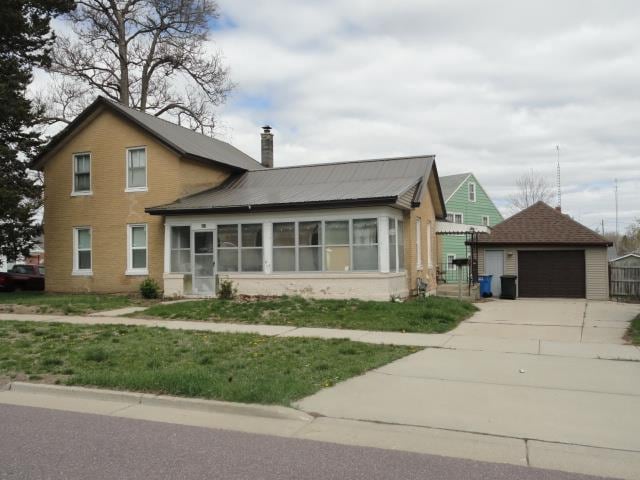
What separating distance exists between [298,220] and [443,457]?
1301 cm

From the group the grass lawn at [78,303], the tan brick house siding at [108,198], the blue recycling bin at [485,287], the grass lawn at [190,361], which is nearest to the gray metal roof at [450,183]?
the blue recycling bin at [485,287]

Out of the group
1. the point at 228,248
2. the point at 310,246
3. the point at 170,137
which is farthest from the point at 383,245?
the point at 170,137

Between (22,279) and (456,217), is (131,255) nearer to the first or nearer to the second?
(22,279)

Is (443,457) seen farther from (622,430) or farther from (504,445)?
(622,430)

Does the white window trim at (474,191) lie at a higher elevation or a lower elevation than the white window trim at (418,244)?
higher

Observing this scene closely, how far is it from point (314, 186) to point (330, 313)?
270 inches

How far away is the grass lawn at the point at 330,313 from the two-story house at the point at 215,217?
1.62 meters

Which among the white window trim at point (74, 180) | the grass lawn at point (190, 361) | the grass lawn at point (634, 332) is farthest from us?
the white window trim at point (74, 180)

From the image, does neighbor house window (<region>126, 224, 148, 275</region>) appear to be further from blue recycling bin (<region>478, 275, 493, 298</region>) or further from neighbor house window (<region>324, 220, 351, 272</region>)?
blue recycling bin (<region>478, 275, 493, 298</region>)

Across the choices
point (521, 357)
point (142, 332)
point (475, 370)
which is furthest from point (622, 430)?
point (142, 332)

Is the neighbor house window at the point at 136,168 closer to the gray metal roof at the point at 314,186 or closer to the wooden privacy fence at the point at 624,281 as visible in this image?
the gray metal roof at the point at 314,186

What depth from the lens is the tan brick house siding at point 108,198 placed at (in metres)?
20.8

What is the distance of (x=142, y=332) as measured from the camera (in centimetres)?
1169

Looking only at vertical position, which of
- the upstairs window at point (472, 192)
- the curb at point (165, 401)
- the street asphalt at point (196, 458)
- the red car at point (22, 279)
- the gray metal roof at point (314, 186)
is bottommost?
the street asphalt at point (196, 458)
